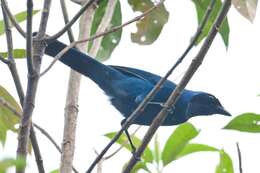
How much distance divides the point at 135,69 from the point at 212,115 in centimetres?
76

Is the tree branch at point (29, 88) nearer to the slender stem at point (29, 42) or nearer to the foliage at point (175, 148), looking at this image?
the slender stem at point (29, 42)

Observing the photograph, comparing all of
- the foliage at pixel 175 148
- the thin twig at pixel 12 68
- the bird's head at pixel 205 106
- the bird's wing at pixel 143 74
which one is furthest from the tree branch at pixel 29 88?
the bird's head at pixel 205 106

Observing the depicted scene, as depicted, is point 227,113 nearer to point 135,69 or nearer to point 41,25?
point 135,69

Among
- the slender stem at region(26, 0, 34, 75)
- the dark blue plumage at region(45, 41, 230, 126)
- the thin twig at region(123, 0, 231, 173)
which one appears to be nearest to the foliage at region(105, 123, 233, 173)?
the thin twig at region(123, 0, 231, 173)

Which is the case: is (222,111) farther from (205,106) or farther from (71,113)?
(71,113)

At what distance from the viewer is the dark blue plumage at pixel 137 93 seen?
150 inches

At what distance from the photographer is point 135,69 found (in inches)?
172

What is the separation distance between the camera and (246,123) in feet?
8.02

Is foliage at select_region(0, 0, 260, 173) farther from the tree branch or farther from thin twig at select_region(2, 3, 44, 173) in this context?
the tree branch

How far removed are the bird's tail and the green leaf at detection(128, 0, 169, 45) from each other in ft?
1.38

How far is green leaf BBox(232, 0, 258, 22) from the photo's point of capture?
2.93m

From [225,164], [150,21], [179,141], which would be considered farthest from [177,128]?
[150,21]

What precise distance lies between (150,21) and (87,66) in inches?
23.2

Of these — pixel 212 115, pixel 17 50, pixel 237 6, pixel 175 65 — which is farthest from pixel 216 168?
pixel 212 115
